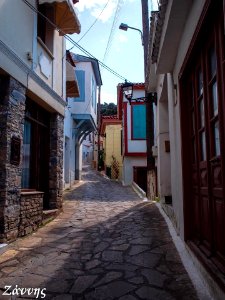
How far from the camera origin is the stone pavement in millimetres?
3703

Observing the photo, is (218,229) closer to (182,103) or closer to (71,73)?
(182,103)

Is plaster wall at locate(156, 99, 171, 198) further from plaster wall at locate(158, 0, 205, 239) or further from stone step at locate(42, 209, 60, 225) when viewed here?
stone step at locate(42, 209, 60, 225)

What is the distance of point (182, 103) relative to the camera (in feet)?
16.8

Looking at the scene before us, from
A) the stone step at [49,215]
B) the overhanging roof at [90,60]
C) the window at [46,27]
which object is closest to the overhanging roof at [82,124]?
the overhanging roof at [90,60]

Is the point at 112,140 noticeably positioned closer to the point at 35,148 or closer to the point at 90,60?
the point at 90,60

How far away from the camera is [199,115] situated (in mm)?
4336

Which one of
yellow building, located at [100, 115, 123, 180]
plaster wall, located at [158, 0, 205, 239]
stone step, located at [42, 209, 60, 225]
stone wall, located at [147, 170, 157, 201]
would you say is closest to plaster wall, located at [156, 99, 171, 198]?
stone wall, located at [147, 170, 157, 201]

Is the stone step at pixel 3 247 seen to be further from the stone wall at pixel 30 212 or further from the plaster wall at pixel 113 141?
the plaster wall at pixel 113 141

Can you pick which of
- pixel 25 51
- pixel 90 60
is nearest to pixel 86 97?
pixel 90 60

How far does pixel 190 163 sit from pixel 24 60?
399cm

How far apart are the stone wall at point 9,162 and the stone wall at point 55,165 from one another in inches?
96.2

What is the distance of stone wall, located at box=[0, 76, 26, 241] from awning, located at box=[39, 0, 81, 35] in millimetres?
2878

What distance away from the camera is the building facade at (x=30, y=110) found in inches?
228

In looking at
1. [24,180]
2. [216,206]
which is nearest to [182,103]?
[216,206]
